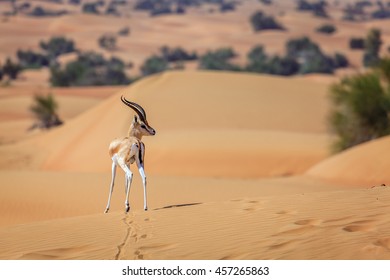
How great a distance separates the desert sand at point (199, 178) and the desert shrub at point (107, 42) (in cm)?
2244

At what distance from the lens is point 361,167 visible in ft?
74.2

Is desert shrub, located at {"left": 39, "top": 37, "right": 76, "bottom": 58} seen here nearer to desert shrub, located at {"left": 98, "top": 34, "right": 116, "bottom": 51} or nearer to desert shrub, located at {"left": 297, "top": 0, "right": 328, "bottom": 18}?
desert shrub, located at {"left": 98, "top": 34, "right": 116, "bottom": 51}

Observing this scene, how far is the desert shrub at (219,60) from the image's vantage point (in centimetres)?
7544

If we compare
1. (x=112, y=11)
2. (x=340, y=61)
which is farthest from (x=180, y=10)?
(x=340, y=61)

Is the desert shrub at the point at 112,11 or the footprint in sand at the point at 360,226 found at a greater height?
the footprint in sand at the point at 360,226

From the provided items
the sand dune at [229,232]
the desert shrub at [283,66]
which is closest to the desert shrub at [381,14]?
the desert shrub at [283,66]

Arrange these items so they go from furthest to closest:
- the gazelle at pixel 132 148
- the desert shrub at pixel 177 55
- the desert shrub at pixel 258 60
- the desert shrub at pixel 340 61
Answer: the desert shrub at pixel 177 55 → the desert shrub at pixel 340 61 → the desert shrub at pixel 258 60 → the gazelle at pixel 132 148

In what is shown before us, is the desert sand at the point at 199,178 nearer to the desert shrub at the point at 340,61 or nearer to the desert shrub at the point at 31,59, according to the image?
the desert shrub at the point at 31,59

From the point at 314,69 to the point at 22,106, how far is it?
29622 mm

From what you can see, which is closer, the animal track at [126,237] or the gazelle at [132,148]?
the animal track at [126,237]

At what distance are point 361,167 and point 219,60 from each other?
59.5 metres

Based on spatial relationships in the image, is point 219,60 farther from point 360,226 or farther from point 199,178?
point 360,226

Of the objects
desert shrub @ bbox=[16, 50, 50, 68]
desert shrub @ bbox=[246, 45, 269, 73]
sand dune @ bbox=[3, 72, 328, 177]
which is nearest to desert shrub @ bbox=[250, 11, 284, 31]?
desert shrub @ bbox=[246, 45, 269, 73]

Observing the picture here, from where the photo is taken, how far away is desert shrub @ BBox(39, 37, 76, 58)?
306 feet
